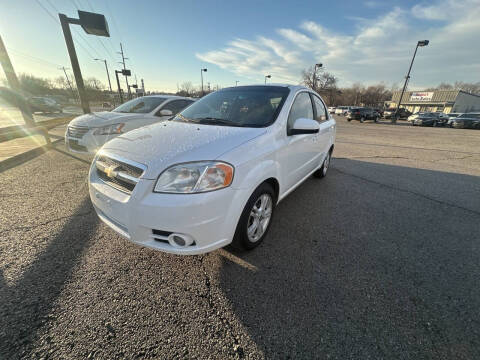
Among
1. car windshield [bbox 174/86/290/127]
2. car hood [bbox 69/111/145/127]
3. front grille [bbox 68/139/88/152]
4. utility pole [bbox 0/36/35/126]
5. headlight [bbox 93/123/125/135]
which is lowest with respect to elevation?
front grille [bbox 68/139/88/152]

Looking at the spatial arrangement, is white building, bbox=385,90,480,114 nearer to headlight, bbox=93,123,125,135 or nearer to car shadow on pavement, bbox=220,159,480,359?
car shadow on pavement, bbox=220,159,480,359

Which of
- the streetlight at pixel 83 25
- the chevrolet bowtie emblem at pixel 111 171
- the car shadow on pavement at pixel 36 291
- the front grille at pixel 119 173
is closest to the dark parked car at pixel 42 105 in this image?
the streetlight at pixel 83 25

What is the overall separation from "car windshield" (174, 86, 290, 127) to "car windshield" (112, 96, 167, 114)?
8.39 ft

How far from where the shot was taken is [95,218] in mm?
2760

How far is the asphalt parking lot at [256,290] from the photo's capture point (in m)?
1.38

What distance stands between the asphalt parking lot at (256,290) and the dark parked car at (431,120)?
26.2 metres

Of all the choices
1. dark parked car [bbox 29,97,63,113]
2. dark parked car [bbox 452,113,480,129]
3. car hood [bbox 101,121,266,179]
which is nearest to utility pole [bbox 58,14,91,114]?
car hood [bbox 101,121,266,179]

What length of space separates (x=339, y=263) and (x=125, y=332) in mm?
1911

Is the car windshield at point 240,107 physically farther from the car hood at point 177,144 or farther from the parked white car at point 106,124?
the parked white car at point 106,124

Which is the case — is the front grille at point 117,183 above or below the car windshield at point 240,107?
below

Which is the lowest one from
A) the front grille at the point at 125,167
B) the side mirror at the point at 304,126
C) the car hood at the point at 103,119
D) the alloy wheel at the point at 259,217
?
the alloy wheel at the point at 259,217

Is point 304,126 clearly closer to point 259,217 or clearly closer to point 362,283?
point 259,217

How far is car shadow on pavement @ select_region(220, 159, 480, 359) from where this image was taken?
141 centimetres

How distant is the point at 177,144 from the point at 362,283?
2072 millimetres
